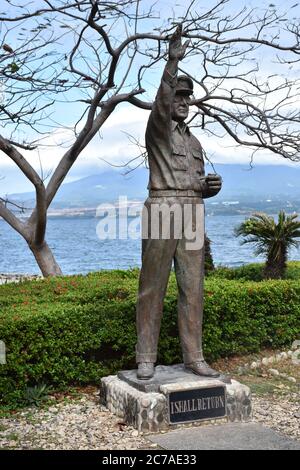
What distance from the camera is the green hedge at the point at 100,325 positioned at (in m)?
6.38

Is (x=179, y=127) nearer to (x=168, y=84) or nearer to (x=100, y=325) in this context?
(x=168, y=84)

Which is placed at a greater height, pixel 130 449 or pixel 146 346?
pixel 146 346

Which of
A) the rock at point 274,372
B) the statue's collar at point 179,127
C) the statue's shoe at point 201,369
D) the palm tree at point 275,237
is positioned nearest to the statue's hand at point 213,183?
the statue's collar at point 179,127

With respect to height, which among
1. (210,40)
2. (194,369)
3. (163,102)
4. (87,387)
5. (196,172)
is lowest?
(87,387)

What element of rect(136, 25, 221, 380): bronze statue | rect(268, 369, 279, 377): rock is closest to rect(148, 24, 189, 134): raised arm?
rect(136, 25, 221, 380): bronze statue

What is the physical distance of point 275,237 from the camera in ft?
36.4

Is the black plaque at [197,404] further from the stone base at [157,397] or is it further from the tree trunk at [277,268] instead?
the tree trunk at [277,268]

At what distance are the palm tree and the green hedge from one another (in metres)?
1.95

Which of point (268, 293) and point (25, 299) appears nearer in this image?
point (25, 299)

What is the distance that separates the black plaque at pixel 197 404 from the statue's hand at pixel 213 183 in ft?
5.64

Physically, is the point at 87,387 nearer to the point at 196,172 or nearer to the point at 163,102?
the point at 196,172
